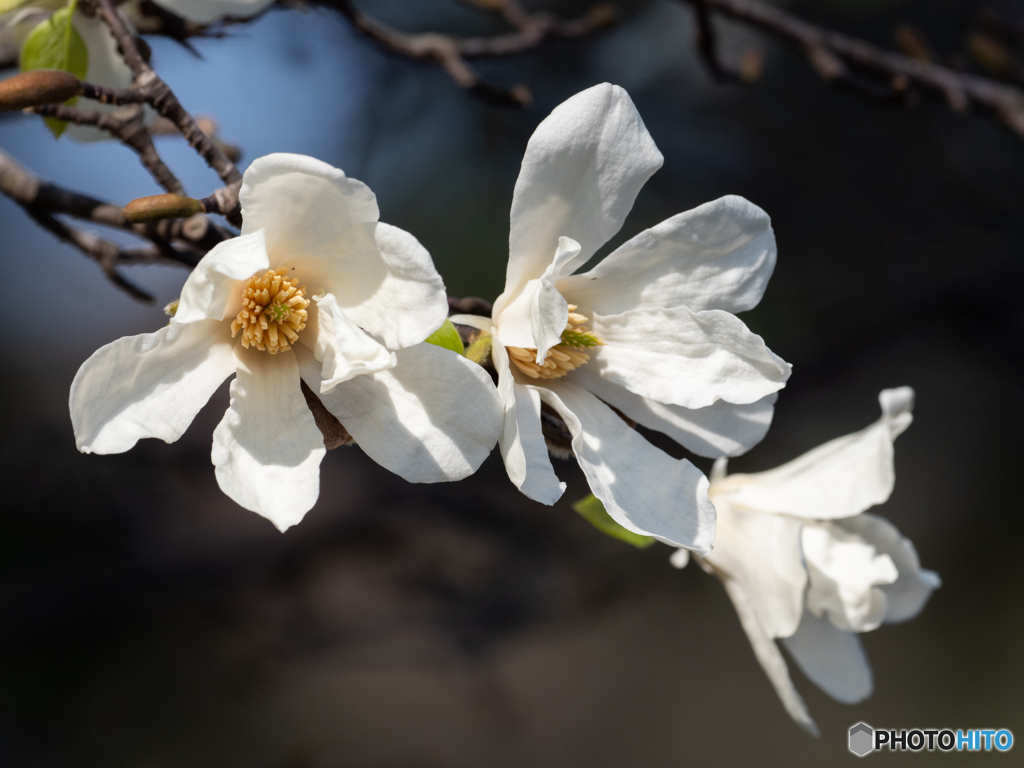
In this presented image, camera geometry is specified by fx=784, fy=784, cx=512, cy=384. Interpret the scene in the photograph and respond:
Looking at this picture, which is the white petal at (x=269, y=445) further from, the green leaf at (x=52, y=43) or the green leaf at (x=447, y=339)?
the green leaf at (x=52, y=43)

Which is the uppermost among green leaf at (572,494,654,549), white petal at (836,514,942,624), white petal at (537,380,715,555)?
white petal at (537,380,715,555)

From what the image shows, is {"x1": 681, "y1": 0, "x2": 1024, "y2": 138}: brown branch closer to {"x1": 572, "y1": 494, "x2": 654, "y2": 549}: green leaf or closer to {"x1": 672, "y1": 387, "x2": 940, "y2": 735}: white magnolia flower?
{"x1": 672, "y1": 387, "x2": 940, "y2": 735}: white magnolia flower

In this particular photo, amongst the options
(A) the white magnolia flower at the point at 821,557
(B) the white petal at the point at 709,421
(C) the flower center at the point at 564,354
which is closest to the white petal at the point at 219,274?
(C) the flower center at the point at 564,354

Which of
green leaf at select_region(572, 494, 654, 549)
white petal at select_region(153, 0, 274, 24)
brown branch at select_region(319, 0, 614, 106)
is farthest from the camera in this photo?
brown branch at select_region(319, 0, 614, 106)

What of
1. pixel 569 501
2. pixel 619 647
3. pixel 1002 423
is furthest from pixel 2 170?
pixel 1002 423

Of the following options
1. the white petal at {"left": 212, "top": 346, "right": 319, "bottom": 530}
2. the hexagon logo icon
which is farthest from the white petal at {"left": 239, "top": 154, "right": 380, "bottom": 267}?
the hexagon logo icon

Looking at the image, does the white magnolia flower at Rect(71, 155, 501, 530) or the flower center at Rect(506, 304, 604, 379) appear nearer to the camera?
the white magnolia flower at Rect(71, 155, 501, 530)
